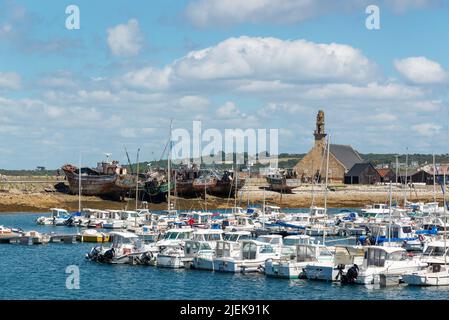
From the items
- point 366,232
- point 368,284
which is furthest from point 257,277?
point 366,232

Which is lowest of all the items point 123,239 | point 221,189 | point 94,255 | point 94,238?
point 94,255

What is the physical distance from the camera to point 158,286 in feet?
156

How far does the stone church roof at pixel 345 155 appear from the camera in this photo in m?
170

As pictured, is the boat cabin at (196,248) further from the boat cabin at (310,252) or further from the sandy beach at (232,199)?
the sandy beach at (232,199)

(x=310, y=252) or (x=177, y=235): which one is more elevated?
(x=177, y=235)

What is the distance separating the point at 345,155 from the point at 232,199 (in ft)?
149

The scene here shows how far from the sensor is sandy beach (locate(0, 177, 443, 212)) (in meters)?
125

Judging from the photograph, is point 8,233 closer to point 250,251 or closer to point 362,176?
point 250,251

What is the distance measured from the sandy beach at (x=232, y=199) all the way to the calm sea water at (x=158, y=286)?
6171cm

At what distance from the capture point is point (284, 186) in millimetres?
147250

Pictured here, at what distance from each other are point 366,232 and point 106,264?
27.9 metres

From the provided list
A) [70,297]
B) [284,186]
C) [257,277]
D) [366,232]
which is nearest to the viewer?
[70,297]

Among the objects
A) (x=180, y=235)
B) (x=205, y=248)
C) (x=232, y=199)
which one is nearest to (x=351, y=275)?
(x=205, y=248)
